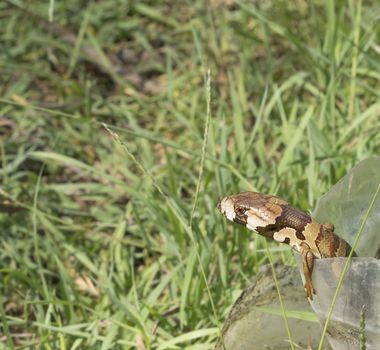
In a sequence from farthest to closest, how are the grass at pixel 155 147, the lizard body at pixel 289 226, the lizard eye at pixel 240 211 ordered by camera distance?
the grass at pixel 155 147 < the lizard eye at pixel 240 211 < the lizard body at pixel 289 226

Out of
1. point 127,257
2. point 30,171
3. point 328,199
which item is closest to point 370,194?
point 328,199

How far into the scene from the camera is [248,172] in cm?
372

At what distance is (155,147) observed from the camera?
4555 mm

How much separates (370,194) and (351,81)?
65.8 inches

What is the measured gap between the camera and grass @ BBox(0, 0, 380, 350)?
3303mm

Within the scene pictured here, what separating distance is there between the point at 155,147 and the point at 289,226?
1.99 m

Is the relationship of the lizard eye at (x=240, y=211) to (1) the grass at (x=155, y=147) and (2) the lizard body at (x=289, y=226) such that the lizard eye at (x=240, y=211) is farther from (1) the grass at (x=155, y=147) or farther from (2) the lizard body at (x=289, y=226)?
(1) the grass at (x=155, y=147)

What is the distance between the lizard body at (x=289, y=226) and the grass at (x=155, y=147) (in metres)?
0.20

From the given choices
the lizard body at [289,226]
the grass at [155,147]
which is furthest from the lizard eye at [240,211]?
the grass at [155,147]

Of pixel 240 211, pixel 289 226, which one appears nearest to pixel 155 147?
pixel 240 211

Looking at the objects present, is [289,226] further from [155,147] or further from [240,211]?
[155,147]

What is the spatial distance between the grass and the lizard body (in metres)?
0.20

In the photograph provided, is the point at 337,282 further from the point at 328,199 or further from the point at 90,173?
the point at 90,173

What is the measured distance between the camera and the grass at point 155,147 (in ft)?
10.8
